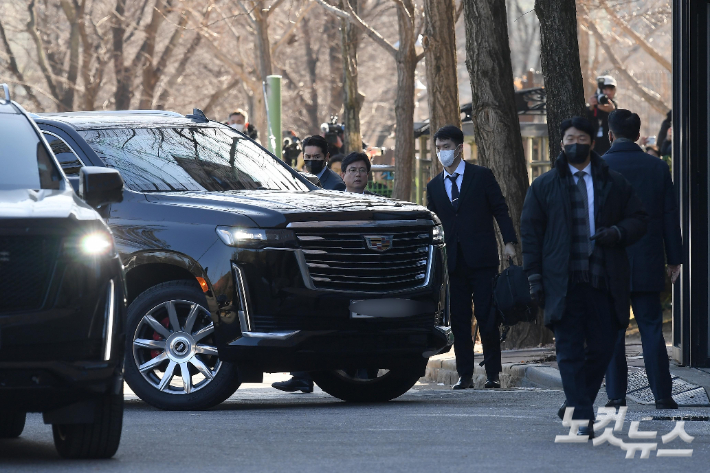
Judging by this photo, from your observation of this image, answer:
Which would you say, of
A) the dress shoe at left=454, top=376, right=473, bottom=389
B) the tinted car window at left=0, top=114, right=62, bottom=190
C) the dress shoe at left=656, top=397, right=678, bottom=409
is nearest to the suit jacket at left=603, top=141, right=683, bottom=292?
the dress shoe at left=656, top=397, right=678, bottom=409

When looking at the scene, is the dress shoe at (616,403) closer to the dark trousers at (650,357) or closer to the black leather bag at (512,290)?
the dark trousers at (650,357)

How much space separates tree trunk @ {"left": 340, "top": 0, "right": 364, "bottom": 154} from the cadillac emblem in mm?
16437

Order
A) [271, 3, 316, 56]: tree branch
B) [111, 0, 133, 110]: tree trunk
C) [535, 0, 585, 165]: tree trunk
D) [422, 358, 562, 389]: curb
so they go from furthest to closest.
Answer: [111, 0, 133, 110]: tree trunk
[271, 3, 316, 56]: tree branch
[535, 0, 585, 165]: tree trunk
[422, 358, 562, 389]: curb

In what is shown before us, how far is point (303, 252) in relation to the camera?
8.95 metres

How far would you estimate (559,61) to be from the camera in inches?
523

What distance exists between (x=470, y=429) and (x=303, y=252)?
5.14 ft

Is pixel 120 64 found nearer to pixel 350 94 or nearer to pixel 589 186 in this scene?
pixel 350 94

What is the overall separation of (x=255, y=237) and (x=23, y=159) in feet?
5.95

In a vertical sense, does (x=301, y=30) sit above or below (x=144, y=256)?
above

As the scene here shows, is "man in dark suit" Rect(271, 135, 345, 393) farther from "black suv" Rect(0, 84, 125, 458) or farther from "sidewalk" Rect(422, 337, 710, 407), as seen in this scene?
"black suv" Rect(0, 84, 125, 458)

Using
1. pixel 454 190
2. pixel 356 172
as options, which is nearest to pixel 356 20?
pixel 356 172

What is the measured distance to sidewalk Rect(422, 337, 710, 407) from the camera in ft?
32.3

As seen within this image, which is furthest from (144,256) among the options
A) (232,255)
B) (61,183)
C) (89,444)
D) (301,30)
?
(301,30)

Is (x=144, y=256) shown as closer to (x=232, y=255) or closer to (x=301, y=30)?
(x=232, y=255)
